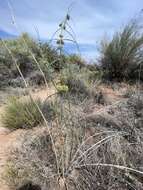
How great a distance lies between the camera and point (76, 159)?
14.0ft

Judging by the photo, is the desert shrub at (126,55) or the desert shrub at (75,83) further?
the desert shrub at (126,55)

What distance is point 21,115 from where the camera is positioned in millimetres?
6074

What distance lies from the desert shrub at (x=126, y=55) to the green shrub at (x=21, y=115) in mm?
4001

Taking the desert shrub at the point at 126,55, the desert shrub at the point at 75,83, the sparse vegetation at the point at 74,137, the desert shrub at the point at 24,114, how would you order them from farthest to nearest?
the desert shrub at the point at 126,55
the desert shrub at the point at 75,83
the desert shrub at the point at 24,114
the sparse vegetation at the point at 74,137

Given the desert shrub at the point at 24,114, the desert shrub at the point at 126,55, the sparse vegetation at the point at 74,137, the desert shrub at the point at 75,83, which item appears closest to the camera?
the sparse vegetation at the point at 74,137

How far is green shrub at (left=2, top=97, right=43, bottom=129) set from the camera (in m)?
5.93

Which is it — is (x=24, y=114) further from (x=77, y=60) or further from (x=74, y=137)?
(x=77, y=60)

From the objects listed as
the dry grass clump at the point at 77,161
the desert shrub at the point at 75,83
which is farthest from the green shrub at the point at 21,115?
the desert shrub at the point at 75,83

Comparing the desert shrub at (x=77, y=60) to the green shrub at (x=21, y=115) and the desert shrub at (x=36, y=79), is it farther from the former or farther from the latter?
the green shrub at (x=21, y=115)

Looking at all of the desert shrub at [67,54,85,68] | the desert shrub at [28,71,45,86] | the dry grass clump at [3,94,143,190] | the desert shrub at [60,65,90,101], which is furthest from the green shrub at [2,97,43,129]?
the desert shrub at [67,54,85,68]

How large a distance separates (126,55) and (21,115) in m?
4.57

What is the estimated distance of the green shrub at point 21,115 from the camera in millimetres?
5934

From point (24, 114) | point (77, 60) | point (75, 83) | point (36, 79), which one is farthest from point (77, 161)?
point (77, 60)

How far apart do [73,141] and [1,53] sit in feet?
23.8
